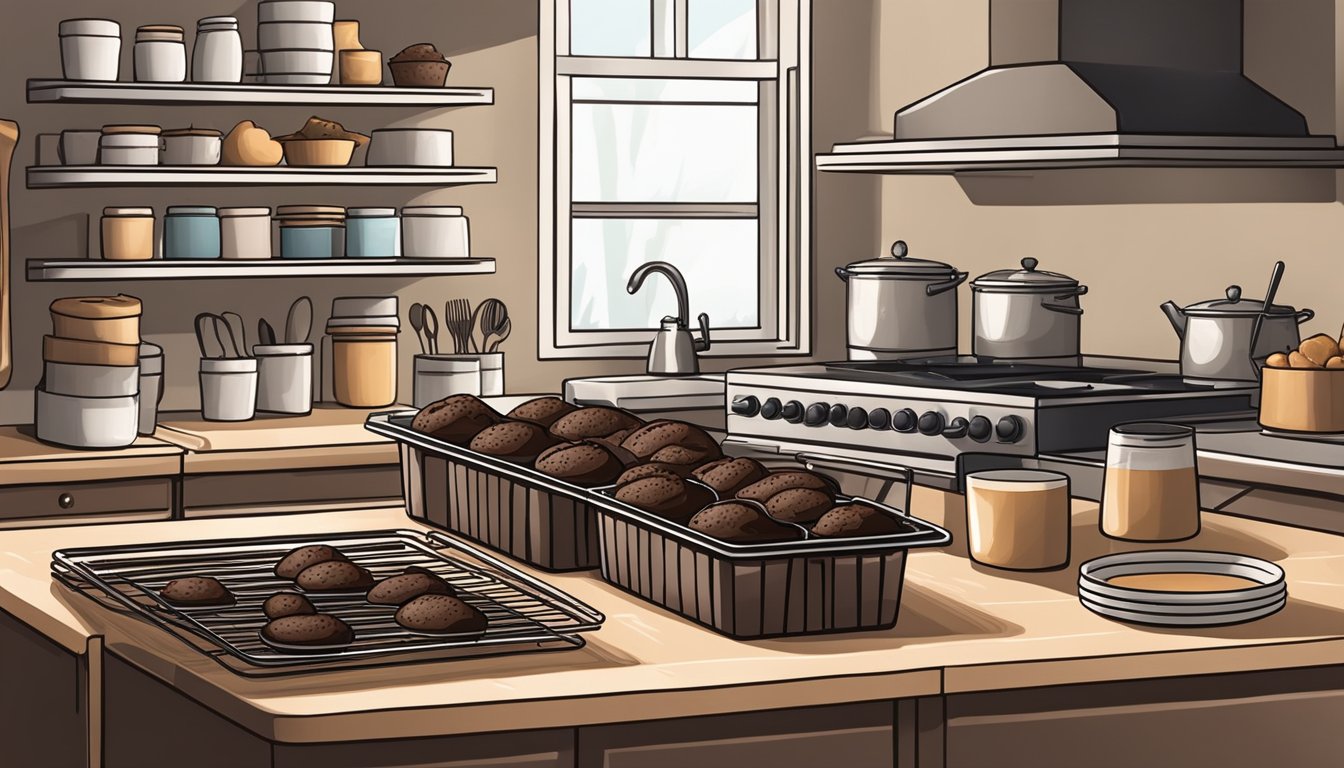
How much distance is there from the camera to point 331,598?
1.82 meters

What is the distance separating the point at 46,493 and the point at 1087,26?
8.22 ft

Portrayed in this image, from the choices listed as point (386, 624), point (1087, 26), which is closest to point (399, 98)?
point (1087, 26)

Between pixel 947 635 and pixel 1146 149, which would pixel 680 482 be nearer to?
pixel 947 635

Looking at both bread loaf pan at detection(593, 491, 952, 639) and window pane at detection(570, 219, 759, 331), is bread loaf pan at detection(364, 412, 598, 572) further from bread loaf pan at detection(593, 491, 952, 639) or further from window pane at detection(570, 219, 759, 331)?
window pane at detection(570, 219, 759, 331)

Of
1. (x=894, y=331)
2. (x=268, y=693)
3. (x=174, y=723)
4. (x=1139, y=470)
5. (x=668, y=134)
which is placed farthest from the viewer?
(x=668, y=134)

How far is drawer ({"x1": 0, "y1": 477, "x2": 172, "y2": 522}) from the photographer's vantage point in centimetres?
381

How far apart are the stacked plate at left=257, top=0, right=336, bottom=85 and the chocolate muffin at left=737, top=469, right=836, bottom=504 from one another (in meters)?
2.90

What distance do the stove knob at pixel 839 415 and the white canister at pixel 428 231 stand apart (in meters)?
1.23

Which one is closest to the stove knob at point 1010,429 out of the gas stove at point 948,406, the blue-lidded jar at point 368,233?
the gas stove at point 948,406

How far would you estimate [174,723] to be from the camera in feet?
5.45

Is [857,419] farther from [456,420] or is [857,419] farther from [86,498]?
[456,420]

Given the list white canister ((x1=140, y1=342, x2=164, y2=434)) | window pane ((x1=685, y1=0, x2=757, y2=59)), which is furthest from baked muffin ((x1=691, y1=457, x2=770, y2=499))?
window pane ((x1=685, y1=0, x2=757, y2=59))

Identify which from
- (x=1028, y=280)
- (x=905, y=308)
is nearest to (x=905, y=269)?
(x=905, y=308)

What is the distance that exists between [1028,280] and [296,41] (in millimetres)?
1884
